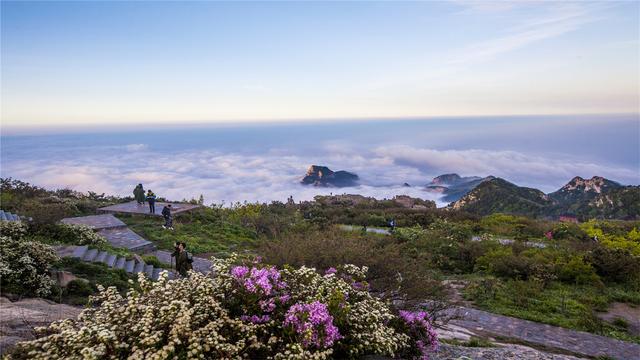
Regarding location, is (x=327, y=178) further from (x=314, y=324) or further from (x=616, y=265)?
(x=314, y=324)

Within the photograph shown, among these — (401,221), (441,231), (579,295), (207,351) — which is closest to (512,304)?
(579,295)

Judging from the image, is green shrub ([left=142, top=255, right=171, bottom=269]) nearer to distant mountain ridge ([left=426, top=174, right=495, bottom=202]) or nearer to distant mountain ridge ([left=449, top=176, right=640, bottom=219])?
distant mountain ridge ([left=449, top=176, right=640, bottom=219])

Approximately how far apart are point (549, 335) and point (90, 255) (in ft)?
40.1

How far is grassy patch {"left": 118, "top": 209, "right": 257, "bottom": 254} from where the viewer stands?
1675 cm

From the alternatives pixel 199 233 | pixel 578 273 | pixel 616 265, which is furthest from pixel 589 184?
pixel 199 233

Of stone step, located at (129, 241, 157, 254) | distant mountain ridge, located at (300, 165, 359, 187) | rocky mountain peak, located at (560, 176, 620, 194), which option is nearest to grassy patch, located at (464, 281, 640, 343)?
stone step, located at (129, 241, 157, 254)

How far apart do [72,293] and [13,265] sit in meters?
1.34

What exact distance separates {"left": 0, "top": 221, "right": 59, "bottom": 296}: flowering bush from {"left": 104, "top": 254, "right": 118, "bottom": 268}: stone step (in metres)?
1.73

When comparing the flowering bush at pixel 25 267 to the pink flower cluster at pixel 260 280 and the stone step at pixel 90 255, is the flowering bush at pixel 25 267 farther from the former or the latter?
the pink flower cluster at pixel 260 280

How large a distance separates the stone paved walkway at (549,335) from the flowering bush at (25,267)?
28.8ft

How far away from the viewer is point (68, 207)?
65.8ft

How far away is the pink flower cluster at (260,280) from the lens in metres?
5.00

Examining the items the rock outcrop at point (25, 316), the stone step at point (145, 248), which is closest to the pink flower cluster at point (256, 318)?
the rock outcrop at point (25, 316)

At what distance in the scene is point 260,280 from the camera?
16.5 feet
